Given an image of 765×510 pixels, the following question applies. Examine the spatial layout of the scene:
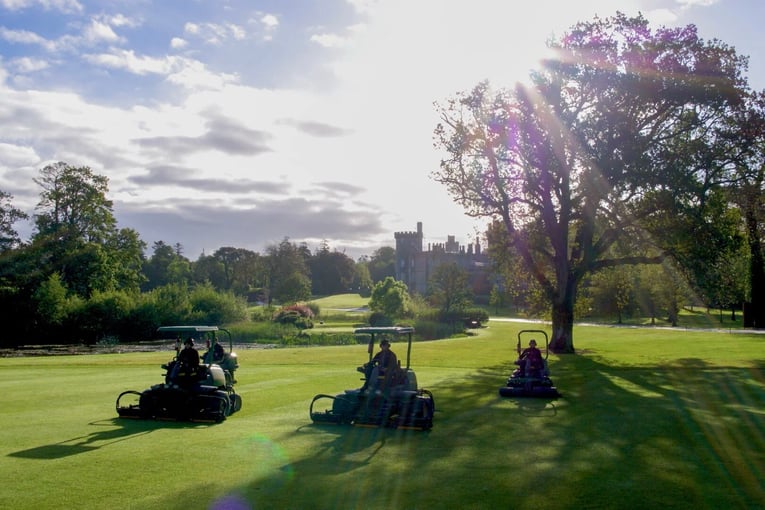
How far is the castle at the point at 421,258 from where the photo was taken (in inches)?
5551

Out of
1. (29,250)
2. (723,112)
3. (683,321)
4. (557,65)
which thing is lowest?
(683,321)

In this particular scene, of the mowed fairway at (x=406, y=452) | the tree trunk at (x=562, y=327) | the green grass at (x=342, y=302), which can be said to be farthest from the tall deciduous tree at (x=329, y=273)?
the mowed fairway at (x=406, y=452)

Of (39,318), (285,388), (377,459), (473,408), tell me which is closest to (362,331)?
(377,459)

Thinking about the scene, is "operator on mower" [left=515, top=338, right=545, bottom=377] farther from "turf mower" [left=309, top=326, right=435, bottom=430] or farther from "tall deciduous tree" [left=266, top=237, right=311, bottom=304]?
"tall deciduous tree" [left=266, top=237, right=311, bottom=304]

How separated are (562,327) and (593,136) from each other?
12317 millimetres

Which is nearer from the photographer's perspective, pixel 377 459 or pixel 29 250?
pixel 377 459

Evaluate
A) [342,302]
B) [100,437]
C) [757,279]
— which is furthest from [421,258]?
[100,437]

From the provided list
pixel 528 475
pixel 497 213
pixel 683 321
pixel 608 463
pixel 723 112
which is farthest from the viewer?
pixel 683 321

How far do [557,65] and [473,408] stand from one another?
2438 cm

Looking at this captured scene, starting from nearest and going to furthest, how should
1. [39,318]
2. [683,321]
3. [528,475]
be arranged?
[528,475], [39,318], [683,321]

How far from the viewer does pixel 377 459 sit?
476 inches

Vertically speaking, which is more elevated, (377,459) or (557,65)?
(557,65)

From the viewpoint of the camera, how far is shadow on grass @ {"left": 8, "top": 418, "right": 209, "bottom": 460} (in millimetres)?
12117

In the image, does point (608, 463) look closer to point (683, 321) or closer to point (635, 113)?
point (635, 113)
